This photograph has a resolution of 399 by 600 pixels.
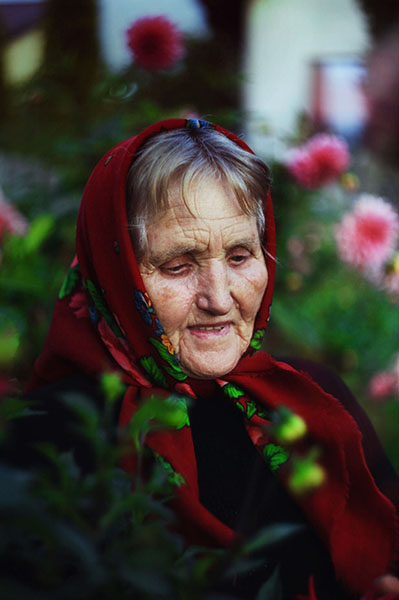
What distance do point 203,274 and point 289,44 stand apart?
35.9 feet

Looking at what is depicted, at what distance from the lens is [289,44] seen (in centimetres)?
1144

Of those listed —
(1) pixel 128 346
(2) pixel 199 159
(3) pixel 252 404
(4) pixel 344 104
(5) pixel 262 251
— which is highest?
(2) pixel 199 159

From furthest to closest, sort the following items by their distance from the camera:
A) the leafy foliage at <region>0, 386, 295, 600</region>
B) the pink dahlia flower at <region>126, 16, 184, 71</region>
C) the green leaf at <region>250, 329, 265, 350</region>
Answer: the pink dahlia flower at <region>126, 16, 184, 71</region> → the green leaf at <region>250, 329, 265, 350</region> → the leafy foliage at <region>0, 386, 295, 600</region>

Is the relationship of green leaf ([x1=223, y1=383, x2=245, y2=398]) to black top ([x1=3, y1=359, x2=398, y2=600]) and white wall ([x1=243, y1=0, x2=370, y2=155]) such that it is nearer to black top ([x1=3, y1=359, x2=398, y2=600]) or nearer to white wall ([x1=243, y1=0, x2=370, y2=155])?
black top ([x1=3, y1=359, x2=398, y2=600])

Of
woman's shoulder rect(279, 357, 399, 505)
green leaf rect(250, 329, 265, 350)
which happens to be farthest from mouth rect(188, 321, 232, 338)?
woman's shoulder rect(279, 357, 399, 505)

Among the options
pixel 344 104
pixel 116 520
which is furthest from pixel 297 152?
pixel 344 104

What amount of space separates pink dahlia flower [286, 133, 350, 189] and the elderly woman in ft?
4.59

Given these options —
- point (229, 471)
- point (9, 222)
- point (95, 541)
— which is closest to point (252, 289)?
point (229, 471)

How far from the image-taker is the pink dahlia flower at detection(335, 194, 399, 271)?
299cm

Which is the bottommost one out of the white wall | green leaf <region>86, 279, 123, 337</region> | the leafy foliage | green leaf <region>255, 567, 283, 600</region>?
the white wall

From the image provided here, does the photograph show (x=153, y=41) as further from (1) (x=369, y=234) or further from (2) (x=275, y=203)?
(1) (x=369, y=234)

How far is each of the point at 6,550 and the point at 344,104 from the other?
40.0 feet

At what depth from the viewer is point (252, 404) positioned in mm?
1671

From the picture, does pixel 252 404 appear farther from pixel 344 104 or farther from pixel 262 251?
pixel 344 104
